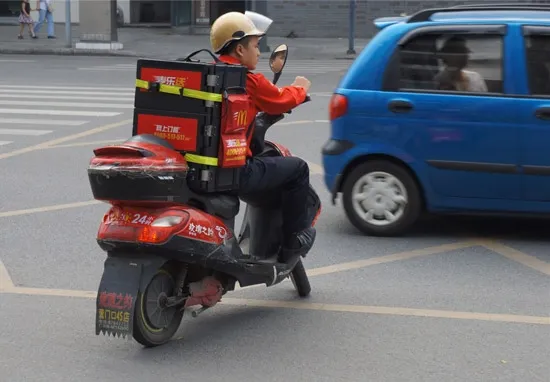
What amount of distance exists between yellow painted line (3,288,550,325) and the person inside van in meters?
2.25

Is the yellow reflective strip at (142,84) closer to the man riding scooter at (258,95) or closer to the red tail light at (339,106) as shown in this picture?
the man riding scooter at (258,95)

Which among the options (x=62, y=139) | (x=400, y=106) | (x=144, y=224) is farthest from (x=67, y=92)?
(x=144, y=224)

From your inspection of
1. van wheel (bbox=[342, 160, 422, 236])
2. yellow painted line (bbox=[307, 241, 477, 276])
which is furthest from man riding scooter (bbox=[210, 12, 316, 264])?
van wheel (bbox=[342, 160, 422, 236])

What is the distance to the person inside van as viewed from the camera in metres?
7.79

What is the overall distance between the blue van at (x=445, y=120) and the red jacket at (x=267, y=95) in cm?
230

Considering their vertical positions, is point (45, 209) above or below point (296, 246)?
below

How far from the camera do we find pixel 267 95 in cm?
563

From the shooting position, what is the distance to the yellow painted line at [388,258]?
280 inches

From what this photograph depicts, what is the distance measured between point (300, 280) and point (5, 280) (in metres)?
1.91

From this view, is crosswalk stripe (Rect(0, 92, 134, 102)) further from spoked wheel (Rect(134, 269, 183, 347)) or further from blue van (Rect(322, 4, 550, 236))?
spoked wheel (Rect(134, 269, 183, 347))

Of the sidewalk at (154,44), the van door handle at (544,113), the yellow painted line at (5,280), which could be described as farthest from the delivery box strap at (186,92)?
the sidewalk at (154,44)

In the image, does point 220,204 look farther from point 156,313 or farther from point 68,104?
point 68,104

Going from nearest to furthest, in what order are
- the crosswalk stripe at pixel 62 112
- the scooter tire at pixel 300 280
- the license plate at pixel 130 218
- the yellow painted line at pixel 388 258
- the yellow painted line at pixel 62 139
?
the license plate at pixel 130 218 → the scooter tire at pixel 300 280 → the yellow painted line at pixel 388 258 → the yellow painted line at pixel 62 139 → the crosswalk stripe at pixel 62 112

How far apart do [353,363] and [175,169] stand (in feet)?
4.15
